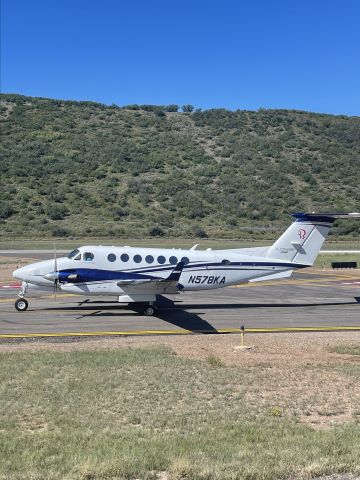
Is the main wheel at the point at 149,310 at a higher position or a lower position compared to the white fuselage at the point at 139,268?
lower

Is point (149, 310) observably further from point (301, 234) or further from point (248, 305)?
point (301, 234)

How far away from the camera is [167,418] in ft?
32.0

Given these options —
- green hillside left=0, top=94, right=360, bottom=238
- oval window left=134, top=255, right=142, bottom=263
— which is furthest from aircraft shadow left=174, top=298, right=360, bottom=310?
green hillside left=0, top=94, right=360, bottom=238

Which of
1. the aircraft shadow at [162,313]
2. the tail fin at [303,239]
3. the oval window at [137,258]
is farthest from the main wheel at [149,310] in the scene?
the tail fin at [303,239]

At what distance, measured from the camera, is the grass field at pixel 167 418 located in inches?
285

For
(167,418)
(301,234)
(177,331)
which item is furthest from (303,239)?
(167,418)

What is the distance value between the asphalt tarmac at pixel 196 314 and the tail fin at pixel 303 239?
232 cm

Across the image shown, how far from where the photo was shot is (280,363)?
14508mm

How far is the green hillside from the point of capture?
3204 inches

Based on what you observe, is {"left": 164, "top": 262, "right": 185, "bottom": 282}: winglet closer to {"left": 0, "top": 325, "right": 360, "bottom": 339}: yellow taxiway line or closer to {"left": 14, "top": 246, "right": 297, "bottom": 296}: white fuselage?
{"left": 14, "top": 246, "right": 297, "bottom": 296}: white fuselage

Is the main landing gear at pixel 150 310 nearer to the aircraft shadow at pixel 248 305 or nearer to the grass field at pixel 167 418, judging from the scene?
the aircraft shadow at pixel 248 305

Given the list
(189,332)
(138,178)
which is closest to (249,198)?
(138,178)

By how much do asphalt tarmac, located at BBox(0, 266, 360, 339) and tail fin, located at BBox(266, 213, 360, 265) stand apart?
7.61 ft

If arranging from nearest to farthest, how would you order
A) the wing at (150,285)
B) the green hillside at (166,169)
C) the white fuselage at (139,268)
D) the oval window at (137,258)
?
the wing at (150,285)
the white fuselage at (139,268)
the oval window at (137,258)
the green hillside at (166,169)
